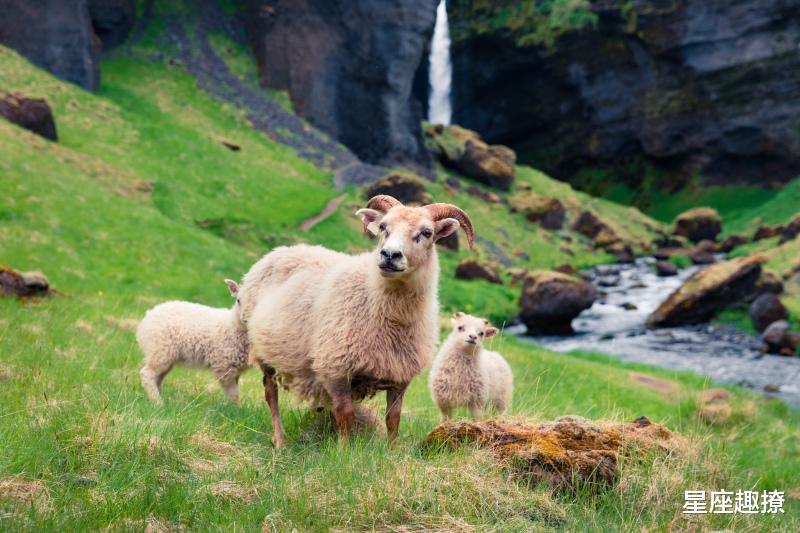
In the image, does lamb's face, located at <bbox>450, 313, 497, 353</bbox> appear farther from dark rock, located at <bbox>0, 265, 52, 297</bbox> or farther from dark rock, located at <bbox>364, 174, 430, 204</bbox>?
dark rock, located at <bbox>364, 174, 430, 204</bbox>

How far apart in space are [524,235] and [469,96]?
4485 centimetres

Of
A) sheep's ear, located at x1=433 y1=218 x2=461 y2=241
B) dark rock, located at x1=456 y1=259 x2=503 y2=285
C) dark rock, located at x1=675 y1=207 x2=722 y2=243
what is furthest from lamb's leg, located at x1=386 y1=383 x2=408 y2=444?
dark rock, located at x1=675 y1=207 x2=722 y2=243

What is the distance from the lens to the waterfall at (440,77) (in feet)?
290

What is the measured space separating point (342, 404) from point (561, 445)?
219cm

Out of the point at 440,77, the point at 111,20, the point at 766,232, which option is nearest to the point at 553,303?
the point at 766,232

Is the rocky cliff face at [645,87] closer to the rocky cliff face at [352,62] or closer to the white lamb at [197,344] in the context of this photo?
the rocky cliff face at [352,62]

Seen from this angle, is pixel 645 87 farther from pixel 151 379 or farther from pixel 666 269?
pixel 151 379

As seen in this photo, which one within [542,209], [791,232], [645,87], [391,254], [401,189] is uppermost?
[645,87]

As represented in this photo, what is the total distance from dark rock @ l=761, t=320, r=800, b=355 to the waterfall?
62.4 meters

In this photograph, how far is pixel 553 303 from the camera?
32812mm

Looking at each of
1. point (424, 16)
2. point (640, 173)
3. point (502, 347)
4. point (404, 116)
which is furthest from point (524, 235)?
point (640, 173)

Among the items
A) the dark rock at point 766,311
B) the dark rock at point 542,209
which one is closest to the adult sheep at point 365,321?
the dark rock at point 766,311

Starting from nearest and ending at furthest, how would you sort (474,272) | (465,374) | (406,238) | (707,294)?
(406,238) → (465,374) → (707,294) → (474,272)

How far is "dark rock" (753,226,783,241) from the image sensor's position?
57625 mm
